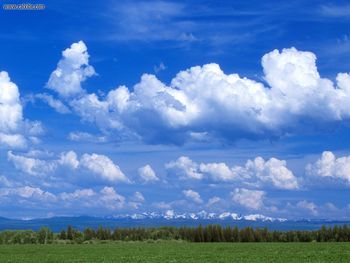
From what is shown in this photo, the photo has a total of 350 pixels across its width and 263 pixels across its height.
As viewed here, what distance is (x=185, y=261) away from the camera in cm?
6084

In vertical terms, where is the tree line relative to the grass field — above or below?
above

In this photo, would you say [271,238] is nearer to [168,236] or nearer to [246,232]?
[246,232]

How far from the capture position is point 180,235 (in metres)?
148

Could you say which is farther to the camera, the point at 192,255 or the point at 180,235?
the point at 180,235

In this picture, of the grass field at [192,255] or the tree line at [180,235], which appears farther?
the tree line at [180,235]

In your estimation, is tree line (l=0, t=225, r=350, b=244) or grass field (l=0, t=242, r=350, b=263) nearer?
grass field (l=0, t=242, r=350, b=263)

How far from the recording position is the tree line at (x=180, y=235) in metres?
135

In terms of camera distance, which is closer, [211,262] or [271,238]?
[211,262]

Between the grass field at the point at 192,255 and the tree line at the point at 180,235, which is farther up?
the tree line at the point at 180,235

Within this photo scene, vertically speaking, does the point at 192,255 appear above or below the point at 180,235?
below

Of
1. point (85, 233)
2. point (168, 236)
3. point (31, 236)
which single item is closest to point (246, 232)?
point (168, 236)

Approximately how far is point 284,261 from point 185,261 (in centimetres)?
952

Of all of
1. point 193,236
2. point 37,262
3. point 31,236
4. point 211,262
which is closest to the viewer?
point 211,262

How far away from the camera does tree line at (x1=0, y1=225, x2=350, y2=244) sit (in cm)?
13488
